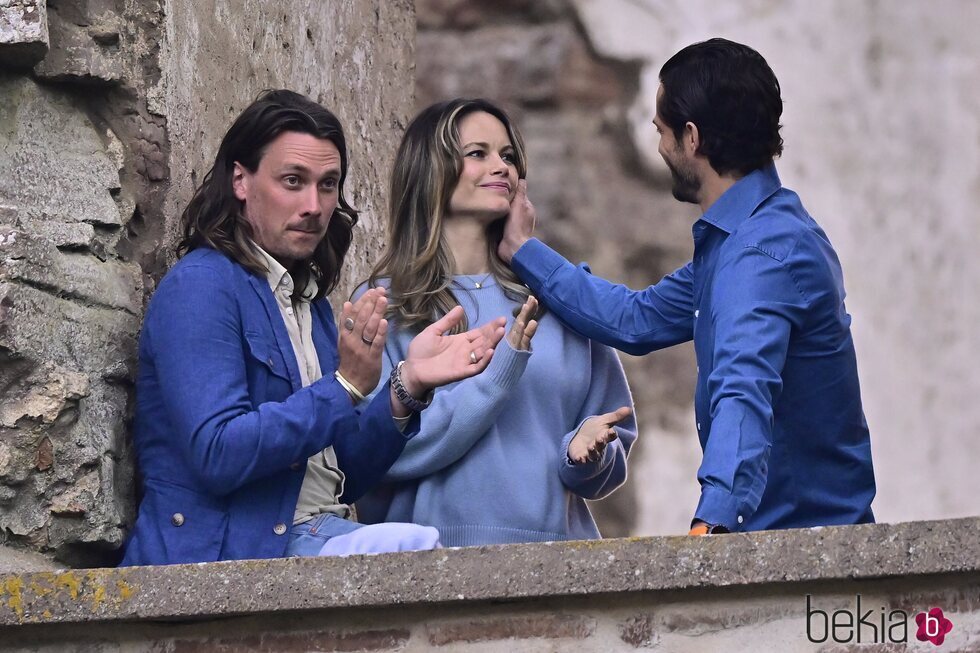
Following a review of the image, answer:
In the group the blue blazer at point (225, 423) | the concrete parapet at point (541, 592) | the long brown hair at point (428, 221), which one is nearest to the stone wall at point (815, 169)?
the long brown hair at point (428, 221)

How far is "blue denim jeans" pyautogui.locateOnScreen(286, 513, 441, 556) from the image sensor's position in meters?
3.54

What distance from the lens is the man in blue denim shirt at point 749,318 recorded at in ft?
11.3

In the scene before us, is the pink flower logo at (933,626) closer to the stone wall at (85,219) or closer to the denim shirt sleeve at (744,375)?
the denim shirt sleeve at (744,375)

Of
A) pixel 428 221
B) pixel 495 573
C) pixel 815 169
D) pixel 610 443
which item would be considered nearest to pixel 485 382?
pixel 610 443

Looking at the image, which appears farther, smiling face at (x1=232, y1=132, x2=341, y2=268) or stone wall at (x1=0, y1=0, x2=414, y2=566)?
smiling face at (x1=232, y1=132, x2=341, y2=268)

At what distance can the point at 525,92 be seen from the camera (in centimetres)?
834

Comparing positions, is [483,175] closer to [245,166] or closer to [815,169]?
[245,166]

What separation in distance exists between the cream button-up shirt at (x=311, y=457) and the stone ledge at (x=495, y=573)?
1.93 feet

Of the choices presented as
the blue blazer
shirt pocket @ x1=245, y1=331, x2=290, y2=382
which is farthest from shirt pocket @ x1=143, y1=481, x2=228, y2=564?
shirt pocket @ x1=245, y1=331, x2=290, y2=382

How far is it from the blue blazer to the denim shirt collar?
0.70m

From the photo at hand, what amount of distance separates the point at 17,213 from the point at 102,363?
0.32 metres

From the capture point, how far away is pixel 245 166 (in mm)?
3850

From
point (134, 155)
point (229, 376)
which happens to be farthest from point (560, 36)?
point (229, 376)

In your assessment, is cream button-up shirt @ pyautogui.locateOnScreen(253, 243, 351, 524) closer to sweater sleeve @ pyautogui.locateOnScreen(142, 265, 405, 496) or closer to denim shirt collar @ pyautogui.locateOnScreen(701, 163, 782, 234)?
sweater sleeve @ pyautogui.locateOnScreen(142, 265, 405, 496)
